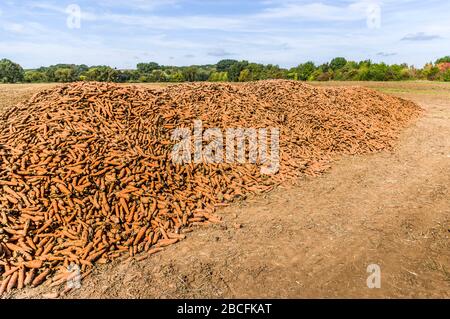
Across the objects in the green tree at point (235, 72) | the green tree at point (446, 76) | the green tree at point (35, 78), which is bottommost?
the green tree at point (446, 76)

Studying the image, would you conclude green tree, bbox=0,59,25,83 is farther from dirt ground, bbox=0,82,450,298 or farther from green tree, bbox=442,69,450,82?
green tree, bbox=442,69,450,82

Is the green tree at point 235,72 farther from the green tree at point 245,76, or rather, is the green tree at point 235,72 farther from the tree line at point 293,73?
the green tree at point 245,76

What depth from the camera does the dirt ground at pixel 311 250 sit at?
4.16 m

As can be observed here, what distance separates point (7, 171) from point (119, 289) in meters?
3.31

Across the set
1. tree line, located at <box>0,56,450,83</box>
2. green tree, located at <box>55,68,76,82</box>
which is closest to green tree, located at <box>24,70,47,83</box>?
tree line, located at <box>0,56,450,83</box>

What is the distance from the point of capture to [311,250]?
497cm

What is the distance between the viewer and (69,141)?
638 centimetres

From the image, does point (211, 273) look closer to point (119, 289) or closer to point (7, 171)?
point (119, 289)

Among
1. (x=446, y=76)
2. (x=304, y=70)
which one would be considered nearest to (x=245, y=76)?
(x=304, y=70)

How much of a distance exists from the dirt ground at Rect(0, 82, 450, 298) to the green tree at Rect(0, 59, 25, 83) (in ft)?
188

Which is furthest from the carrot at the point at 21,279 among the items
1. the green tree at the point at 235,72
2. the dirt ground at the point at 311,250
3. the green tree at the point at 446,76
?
the green tree at the point at 235,72

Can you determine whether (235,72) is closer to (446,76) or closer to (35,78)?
(35,78)

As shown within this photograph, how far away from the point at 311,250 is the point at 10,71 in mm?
60792

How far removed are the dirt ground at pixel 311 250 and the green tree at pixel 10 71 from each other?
57347mm
